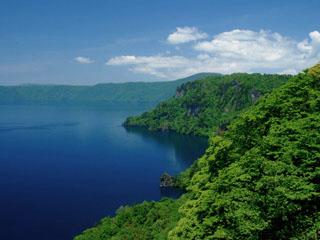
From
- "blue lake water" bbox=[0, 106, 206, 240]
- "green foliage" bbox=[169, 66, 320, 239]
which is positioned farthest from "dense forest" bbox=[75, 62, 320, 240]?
"blue lake water" bbox=[0, 106, 206, 240]

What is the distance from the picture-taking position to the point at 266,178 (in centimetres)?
1877

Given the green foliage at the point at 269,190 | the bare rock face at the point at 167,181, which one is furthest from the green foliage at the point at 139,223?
the bare rock face at the point at 167,181

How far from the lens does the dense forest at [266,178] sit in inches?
717

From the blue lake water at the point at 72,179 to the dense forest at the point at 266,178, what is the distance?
5943cm

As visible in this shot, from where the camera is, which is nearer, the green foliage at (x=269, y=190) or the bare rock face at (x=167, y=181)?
the green foliage at (x=269, y=190)

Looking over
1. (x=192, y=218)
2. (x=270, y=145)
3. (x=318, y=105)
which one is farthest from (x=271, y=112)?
(x=192, y=218)

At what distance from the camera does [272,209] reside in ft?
59.7

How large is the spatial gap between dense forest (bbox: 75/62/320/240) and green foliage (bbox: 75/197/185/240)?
23429mm

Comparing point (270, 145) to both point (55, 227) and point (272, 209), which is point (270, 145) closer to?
point (272, 209)

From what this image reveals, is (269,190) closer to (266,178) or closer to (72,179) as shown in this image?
(266,178)

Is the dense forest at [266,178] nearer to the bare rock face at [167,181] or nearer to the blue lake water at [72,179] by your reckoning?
the blue lake water at [72,179]

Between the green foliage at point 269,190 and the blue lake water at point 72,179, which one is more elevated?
the green foliage at point 269,190

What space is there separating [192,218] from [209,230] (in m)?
1.88

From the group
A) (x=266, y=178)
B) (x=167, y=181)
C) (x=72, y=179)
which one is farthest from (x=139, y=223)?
(x=72, y=179)
